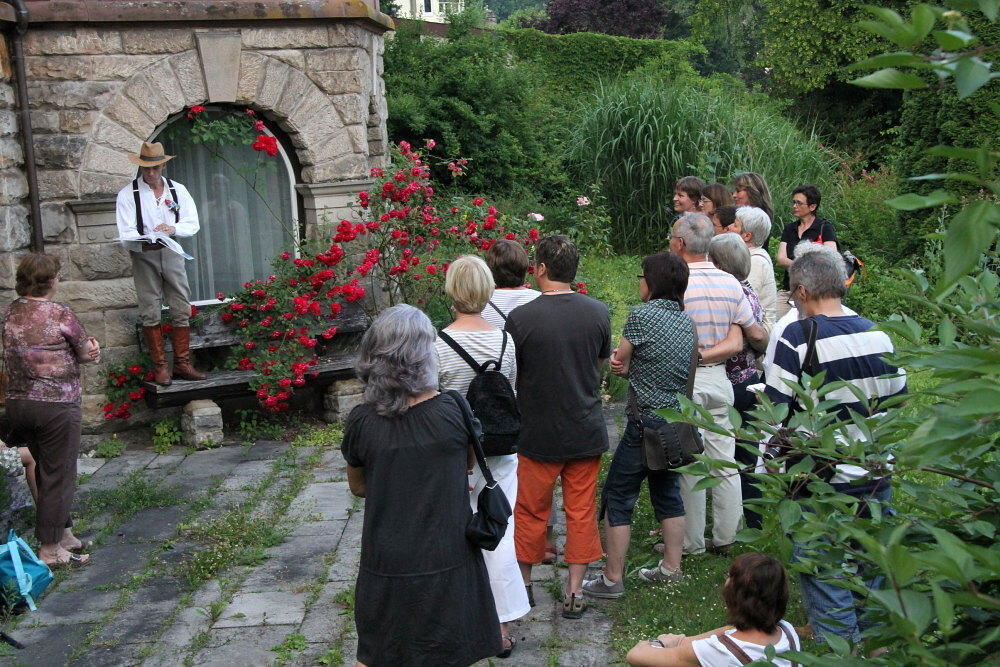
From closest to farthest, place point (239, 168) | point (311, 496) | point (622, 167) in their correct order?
1. point (311, 496)
2. point (239, 168)
3. point (622, 167)

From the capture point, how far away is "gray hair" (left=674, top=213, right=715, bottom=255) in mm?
5285

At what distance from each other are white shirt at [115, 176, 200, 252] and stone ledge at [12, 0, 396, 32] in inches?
50.4

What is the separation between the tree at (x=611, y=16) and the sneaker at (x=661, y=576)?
28.5 metres

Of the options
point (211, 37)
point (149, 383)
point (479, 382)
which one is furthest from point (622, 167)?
point (479, 382)

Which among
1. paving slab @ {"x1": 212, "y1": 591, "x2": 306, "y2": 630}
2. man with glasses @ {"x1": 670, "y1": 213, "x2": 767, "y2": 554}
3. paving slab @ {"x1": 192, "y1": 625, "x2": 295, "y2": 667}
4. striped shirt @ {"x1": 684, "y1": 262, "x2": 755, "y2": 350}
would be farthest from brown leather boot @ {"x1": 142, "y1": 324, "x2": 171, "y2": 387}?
striped shirt @ {"x1": 684, "y1": 262, "x2": 755, "y2": 350}

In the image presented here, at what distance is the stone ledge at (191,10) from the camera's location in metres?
7.65

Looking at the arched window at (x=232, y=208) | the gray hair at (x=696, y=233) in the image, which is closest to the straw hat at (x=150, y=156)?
the arched window at (x=232, y=208)

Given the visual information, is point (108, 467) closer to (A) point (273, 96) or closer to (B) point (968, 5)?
(A) point (273, 96)

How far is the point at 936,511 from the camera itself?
194 cm

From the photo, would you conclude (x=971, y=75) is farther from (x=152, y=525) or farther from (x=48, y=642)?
(x=152, y=525)

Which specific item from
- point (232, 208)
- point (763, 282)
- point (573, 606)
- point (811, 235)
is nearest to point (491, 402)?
point (573, 606)

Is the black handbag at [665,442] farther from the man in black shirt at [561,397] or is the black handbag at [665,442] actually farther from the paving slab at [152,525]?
the paving slab at [152,525]

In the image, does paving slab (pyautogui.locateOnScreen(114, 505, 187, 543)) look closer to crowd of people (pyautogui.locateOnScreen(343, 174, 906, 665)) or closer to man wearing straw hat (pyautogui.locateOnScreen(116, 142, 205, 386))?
man wearing straw hat (pyautogui.locateOnScreen(116, 142, 205, 386))

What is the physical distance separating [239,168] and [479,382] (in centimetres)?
508
